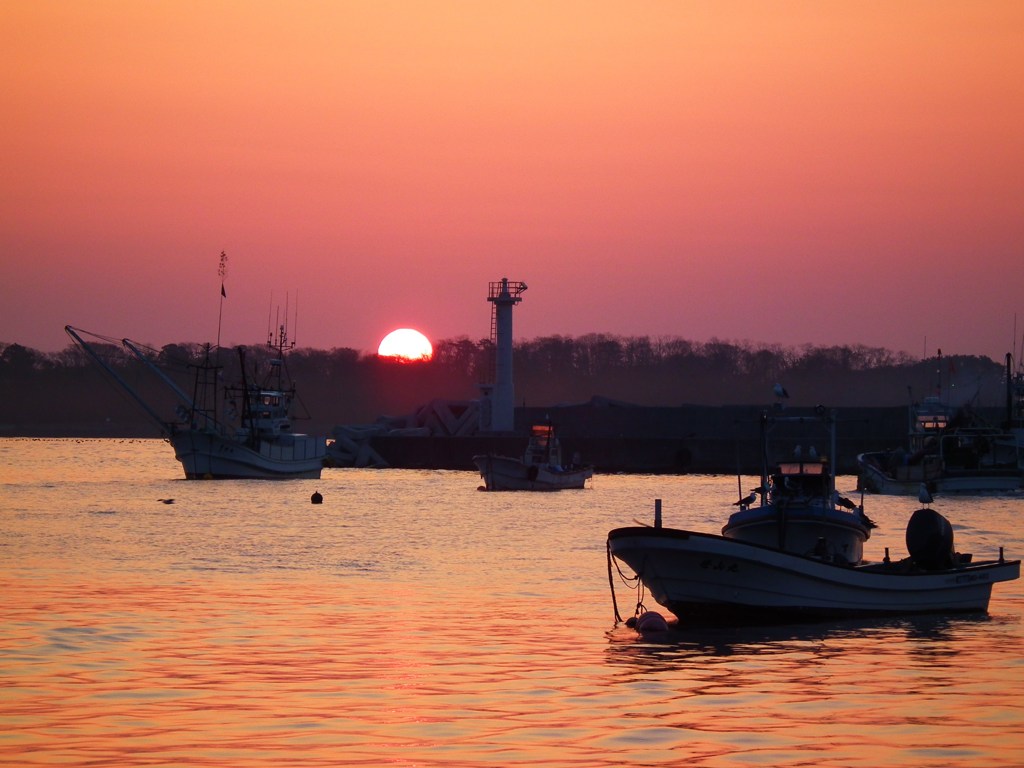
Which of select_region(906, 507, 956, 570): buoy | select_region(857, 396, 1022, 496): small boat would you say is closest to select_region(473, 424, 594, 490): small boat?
select_region(857, 396, 1022, 496): small boat

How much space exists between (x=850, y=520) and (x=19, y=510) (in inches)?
1800

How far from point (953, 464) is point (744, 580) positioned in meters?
65.8

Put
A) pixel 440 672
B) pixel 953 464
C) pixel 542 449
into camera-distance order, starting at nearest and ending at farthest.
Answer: pixel 440 672 → pixel 953 464 → pixel 542 449

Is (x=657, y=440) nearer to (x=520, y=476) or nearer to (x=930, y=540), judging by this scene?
(x=520, y=476)

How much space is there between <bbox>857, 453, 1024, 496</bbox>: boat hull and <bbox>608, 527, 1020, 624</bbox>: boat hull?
54845mm

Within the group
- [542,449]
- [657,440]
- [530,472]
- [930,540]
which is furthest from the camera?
[657,440]

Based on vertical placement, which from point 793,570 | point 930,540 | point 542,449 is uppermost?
point 542,449

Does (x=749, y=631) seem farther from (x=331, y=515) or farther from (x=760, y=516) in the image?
(x=331, y=515)

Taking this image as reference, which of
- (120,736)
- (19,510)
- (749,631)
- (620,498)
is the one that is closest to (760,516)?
(749,631)

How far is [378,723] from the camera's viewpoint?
1572 cm

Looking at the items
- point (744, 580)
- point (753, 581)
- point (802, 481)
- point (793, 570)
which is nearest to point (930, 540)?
point (802, 481)

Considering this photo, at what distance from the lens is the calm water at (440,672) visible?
14531 millimetres

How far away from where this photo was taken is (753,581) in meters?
24.3

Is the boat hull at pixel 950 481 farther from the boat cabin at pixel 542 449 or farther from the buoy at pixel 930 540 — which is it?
the buoy at pixel 930 540
